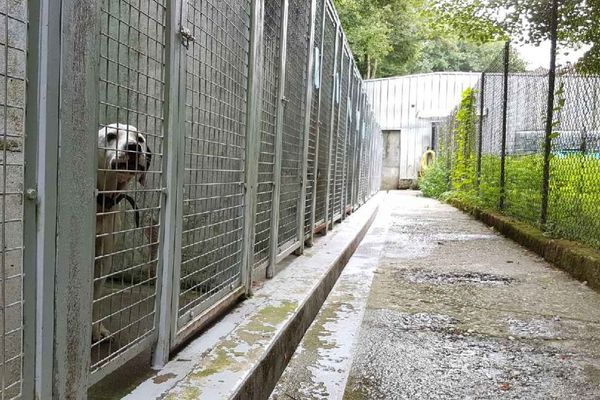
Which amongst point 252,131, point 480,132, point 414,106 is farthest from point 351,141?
point 414,106

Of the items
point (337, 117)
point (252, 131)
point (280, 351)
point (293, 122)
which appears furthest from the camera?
point (337, 117)

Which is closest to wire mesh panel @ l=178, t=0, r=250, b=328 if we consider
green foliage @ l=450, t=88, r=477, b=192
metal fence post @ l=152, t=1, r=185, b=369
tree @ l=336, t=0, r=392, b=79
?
metal fence post @ l=152, t=1, r=185, b=369

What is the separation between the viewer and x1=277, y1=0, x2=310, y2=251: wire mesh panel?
4355 millimetres

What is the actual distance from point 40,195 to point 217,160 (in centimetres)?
155

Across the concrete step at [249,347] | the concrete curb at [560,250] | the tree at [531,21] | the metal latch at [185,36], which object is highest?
the tree at [531,21]

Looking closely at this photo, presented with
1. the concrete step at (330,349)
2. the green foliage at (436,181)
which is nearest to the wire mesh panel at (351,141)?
the concrete step at (330,349)

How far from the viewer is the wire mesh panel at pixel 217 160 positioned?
106 inches

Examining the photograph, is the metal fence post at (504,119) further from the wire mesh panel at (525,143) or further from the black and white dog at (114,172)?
the black and white dog at (114,172)

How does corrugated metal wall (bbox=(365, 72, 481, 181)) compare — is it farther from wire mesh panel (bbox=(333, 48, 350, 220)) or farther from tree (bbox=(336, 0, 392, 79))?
wire mesh panel (bbox=(333, 48, 350, 220))

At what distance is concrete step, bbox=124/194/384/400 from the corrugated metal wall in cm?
2214

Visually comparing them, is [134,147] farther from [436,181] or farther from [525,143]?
[436,181]

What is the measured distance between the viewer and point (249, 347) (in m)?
2.45

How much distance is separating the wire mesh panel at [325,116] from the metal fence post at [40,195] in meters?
4.61

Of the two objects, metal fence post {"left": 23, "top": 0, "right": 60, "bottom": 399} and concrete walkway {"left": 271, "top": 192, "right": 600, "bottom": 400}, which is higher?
metal fence post {"left": 23, "top": 0, "right": 60, "bottom": 399}
